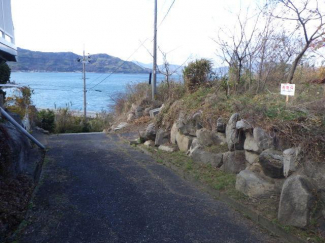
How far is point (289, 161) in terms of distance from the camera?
16.3 feet

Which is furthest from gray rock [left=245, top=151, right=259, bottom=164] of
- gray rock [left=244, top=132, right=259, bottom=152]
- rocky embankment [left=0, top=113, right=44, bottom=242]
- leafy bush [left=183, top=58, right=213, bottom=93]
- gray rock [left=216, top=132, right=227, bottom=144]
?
leafy bush [left=183, top=58, right=213, bottom=93]

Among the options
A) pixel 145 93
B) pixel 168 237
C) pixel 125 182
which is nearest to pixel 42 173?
pixel 125 182

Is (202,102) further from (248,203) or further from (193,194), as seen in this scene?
(248,203)

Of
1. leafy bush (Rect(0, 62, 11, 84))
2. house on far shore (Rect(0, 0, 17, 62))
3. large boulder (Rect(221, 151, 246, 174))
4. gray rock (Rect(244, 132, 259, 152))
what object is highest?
house on far shore (Rect(0, 0, 17, 62))

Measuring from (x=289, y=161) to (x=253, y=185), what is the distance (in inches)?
29.1

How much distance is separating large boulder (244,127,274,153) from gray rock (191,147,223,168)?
97 cm

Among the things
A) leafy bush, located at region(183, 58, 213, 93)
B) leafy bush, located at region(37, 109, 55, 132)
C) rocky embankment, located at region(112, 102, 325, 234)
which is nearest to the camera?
rocky embankment, located at region(112, 102, 325, 234)

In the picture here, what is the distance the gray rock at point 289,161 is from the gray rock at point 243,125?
1149mm


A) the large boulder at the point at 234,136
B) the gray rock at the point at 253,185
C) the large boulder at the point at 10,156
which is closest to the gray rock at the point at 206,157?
the large boulder at the point at 234,136

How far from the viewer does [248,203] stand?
5.16m

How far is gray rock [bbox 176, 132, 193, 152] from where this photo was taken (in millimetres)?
8469

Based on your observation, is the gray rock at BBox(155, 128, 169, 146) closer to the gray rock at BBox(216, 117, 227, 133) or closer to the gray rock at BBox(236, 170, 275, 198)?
the gray rock at BBox(216, 117, 227, 133)

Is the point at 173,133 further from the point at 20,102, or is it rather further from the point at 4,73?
the point at 4,73

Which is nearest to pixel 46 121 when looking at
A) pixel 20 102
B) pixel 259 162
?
pixel 20 102
